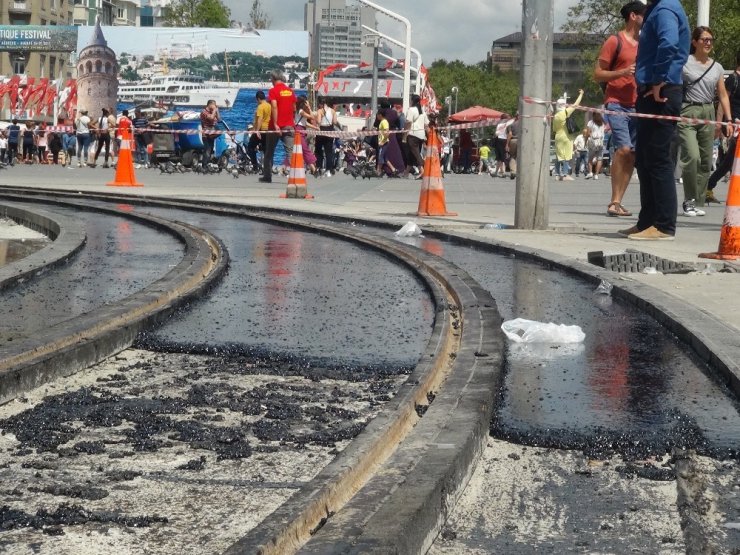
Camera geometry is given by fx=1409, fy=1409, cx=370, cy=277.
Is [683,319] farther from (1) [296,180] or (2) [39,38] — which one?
(2) [39,38]

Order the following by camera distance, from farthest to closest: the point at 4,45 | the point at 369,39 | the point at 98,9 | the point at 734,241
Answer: the point at 98,9 → the point at 4,45 → the point at 369,39 → the point at 734,241

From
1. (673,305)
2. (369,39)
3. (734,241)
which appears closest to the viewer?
(673,305)

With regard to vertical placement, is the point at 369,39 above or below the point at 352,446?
above

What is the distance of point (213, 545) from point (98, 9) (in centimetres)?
15777

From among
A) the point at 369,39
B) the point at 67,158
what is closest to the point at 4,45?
the point at 369,39

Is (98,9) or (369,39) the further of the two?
(98,9)

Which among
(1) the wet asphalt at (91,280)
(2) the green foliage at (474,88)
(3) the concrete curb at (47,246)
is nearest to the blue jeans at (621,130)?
(1) the wet asphalt at (91,280)

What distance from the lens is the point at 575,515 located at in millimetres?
3510

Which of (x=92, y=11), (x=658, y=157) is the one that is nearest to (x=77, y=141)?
(x=658, y=157)

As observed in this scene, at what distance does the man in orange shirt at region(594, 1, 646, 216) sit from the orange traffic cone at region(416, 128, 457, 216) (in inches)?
84.0

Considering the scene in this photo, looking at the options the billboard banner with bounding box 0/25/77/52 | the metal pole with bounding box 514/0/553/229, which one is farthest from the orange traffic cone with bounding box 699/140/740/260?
the billboard banner with bounding box 0/25/77/52

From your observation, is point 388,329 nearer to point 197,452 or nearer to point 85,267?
point 197,452

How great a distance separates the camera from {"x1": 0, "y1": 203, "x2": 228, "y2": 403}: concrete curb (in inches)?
197

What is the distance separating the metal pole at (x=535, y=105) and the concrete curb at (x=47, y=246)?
4062mm
